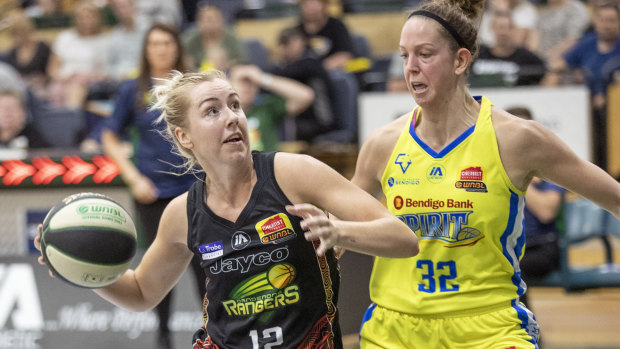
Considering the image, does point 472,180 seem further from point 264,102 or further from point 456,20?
point 264,102

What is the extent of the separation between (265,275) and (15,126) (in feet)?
16.0

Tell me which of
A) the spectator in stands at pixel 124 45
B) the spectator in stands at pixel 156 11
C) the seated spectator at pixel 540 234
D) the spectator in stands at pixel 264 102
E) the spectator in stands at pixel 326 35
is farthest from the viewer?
the spectator in stands at pixel 156 11

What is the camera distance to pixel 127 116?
520 centimetres

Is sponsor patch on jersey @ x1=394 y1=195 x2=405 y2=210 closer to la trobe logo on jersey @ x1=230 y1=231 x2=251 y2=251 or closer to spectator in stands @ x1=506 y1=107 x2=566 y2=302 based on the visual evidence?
la trobe logo on jersey @ x1=230 y1=231 x2=251 y2=251

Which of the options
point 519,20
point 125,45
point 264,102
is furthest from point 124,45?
point 519,20

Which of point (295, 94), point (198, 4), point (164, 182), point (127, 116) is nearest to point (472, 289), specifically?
point (164, 182)

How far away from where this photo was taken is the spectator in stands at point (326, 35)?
27.6 ft

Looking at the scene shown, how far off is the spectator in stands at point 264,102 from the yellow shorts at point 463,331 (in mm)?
2786

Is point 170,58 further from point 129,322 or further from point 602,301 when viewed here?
point 602,301

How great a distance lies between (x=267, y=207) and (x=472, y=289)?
751 mm

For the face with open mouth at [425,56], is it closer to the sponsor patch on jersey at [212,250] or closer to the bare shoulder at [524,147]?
the bare shoulder at [524,147]

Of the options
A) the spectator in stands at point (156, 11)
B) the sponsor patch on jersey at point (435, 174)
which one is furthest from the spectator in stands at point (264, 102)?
the spectator in stands at point (156, 11)

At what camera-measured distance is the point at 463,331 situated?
2.79 m

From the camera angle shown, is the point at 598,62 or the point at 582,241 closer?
the point at 582,241
